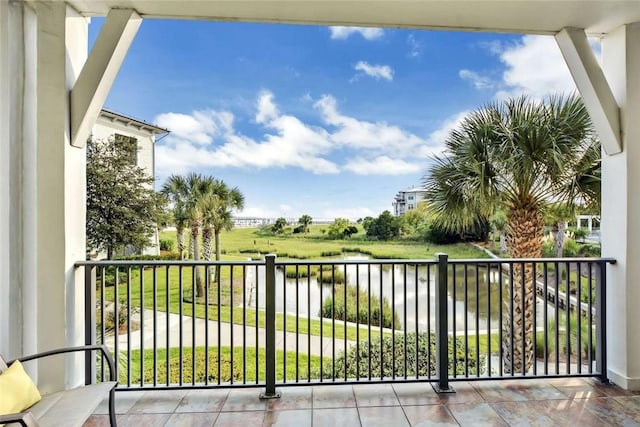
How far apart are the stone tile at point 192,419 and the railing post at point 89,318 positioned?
76cm

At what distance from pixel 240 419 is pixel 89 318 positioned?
1.33m

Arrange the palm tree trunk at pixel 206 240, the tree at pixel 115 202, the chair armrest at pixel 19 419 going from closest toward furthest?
1. the chair armrest at pixel 19 419
2. the tree at pixel 115 202
3. the palm tree trunk at pixel 206 240

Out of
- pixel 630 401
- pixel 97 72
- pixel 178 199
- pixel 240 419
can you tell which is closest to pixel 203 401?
pixel 240 419

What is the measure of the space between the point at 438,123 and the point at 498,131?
3.97 metres

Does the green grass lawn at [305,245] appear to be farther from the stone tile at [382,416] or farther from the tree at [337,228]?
the stone tile at [382,416]

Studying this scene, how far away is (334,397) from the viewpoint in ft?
7.97

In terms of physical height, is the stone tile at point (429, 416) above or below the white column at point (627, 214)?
below

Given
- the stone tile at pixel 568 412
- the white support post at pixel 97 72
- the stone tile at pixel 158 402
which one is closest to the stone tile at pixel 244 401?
the stone tile at pixel 158 402

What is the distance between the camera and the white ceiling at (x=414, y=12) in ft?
7.53

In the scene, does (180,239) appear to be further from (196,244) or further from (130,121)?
(130,121)

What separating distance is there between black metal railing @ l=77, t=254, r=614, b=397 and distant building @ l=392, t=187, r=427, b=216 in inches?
37.8

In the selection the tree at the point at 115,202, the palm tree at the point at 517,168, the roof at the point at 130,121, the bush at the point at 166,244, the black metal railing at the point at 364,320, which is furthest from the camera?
the bush at the point at 166,244

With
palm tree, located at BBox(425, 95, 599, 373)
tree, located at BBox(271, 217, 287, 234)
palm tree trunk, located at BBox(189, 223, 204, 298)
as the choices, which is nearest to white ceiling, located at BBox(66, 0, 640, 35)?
palm tree, located at BBox(425, 95, 599, 373)

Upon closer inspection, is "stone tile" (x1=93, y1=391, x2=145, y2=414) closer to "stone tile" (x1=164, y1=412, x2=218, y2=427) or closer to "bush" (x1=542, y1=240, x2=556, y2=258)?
"stone tile" (x1=164, y1=412, x2=218, y2=427)
